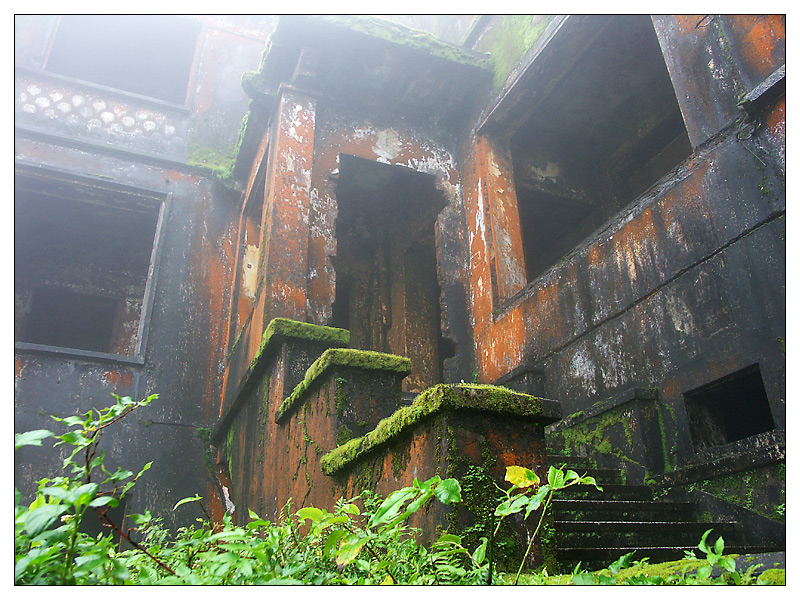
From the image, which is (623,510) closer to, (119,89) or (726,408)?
(726,408)

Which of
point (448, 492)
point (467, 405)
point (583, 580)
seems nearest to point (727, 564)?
point (583, 580)

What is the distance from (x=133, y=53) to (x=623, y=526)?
10.9 m

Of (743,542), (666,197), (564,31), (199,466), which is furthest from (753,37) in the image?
(199,466)

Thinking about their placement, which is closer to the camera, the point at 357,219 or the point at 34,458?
the point at 34,458

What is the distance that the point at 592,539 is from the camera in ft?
11.9

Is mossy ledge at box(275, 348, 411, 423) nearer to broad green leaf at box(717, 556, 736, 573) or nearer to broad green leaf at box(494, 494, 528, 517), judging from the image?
broad green leaf at box(494, 494, 528, 517)

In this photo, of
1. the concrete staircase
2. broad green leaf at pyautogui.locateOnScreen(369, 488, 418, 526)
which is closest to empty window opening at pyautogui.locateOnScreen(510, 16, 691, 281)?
the concrete staircase

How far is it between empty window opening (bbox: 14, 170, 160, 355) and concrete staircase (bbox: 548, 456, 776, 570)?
736cm

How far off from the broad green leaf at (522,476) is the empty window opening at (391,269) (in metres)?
6.24

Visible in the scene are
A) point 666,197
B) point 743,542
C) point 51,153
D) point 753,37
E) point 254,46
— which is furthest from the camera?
point 254,46

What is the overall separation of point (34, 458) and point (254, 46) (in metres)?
7.20

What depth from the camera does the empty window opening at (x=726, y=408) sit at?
431 centimetres

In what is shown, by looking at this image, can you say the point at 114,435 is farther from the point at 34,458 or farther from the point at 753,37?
the point at 753,37
